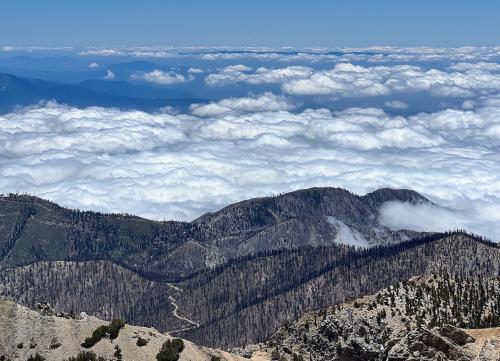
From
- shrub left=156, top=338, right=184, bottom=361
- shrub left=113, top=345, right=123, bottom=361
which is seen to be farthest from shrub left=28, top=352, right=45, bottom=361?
shrub left=156, top=338, right=184, bottom=361

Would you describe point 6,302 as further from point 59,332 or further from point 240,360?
point 240,360

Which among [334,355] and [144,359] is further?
[334,355]

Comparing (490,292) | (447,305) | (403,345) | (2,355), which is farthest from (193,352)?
(490,292)

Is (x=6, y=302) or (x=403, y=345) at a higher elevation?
(x=6, y=302)

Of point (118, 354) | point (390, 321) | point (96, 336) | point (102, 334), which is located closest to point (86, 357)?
point (118, 354)

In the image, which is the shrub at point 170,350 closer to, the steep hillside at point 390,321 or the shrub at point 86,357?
the shrub at point 86,357

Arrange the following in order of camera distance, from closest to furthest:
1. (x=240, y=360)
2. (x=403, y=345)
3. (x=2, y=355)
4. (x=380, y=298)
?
(x=403, y=345), (x=2, y=355), (x=240, y=360), (x=380, y=298)

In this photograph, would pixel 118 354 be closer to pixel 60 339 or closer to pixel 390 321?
pixel 60 339
